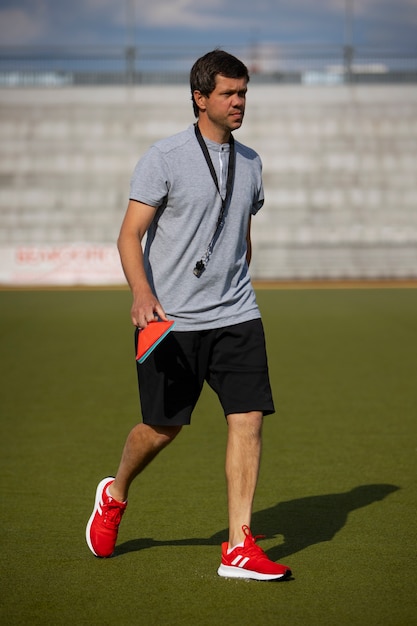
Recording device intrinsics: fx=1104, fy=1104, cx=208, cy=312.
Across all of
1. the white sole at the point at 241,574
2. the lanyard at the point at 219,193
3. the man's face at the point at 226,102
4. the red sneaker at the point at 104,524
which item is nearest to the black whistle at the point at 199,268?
the lanyard at the point at 219,193

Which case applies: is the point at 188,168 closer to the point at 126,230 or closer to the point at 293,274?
the point at 126,230

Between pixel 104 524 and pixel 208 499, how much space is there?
1.13 m

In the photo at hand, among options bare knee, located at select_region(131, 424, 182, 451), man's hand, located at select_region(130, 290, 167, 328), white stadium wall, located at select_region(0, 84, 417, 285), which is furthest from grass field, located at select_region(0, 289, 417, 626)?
white stadium wall, located at select_region(0, 84, 417, 285)

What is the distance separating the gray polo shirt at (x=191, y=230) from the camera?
4168 mm

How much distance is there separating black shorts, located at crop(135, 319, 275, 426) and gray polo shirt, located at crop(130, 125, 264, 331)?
0.06 m

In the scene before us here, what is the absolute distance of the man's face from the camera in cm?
421

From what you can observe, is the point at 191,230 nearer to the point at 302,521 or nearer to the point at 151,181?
the point at 151,181

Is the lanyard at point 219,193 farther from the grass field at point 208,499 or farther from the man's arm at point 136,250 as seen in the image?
the grass field at point 208,499

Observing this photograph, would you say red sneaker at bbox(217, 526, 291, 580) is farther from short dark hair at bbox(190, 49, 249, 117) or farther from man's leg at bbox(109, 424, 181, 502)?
short dark hair at bbox(190, 49, 249, 117)

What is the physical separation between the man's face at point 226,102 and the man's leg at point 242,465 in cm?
113

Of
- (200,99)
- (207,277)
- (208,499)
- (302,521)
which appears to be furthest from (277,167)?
(207,277)

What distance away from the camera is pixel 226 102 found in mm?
4215

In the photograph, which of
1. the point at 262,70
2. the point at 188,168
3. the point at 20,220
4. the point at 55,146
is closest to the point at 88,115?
the point at 55,146

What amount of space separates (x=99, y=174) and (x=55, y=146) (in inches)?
64.4
